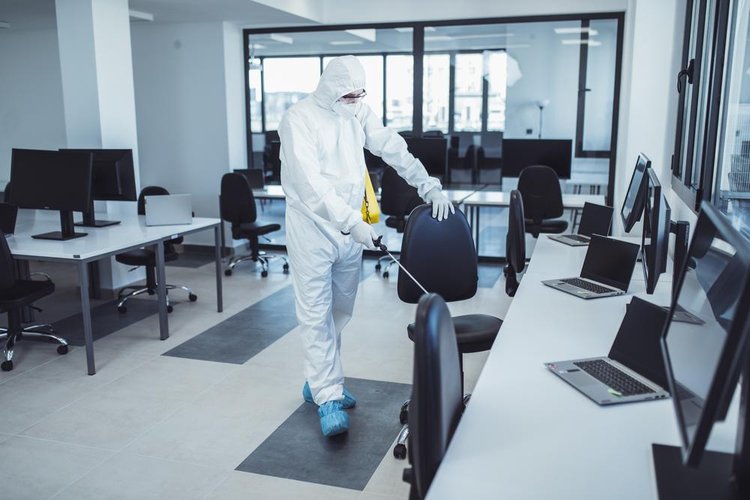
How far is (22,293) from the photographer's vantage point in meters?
3.94

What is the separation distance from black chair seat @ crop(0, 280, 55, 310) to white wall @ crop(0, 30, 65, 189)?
3.60m

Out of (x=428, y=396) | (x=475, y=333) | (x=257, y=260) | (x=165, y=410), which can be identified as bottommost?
(x=165, y=410)

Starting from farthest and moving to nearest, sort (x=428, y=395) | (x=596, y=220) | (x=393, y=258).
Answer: (x=596, y=220) → (x=393, y=258) → (x=428, y=395)

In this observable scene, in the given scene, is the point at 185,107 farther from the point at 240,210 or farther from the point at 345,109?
the point at 345,109

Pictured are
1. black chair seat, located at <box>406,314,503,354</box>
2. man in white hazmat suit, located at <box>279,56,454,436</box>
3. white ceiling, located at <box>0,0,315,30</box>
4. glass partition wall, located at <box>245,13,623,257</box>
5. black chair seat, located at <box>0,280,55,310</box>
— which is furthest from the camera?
glass partition wall, located at <box>245,13,623,257</box>

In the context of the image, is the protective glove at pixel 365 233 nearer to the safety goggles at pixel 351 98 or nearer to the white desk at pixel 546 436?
the safety goggles at pixel 351 98

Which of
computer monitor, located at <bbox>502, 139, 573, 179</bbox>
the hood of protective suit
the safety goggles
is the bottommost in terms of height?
computer monitor, located at <bbox>502, 139, 573, 179</bbox>

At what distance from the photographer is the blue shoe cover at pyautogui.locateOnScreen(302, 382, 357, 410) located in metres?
3.32

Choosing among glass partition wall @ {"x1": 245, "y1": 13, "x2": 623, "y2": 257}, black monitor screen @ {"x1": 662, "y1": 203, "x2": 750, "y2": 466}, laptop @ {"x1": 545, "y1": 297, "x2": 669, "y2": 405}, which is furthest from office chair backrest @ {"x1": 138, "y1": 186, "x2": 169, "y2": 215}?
black monitor screen @ {"x1": 662, "y1": 203, "x2": 750, "y2": 466}

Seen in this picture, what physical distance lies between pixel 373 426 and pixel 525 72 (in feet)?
14.8

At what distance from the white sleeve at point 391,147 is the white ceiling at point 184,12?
292 cm

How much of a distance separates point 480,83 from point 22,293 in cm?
464

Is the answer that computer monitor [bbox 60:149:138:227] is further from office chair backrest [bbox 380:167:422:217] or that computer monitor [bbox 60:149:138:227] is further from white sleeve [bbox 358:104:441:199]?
office chair backrest [bbox 380:167:422:217]

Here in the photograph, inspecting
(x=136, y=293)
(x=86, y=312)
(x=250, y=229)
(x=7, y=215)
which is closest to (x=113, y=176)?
(x=7, y=215)
